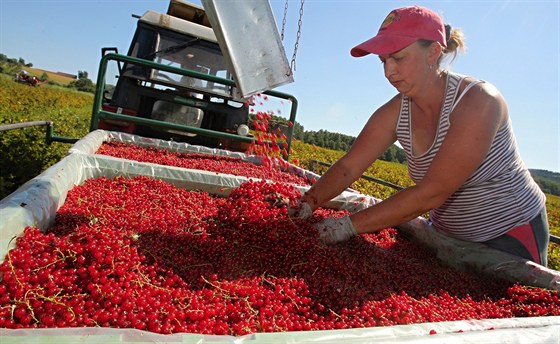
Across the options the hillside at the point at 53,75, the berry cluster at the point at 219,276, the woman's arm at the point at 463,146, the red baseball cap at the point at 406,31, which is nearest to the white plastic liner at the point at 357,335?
the berry cluster at the point at 219,276

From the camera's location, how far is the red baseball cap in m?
1.87

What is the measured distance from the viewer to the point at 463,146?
1.89 metres

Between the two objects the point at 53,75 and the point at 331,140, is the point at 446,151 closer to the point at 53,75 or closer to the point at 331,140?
the point at 331,140

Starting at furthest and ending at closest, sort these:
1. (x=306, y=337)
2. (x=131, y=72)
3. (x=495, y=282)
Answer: (x=131, y=72) → (x=495, y=282) → (x=306, y=337)

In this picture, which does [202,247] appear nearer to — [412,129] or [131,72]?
[412,129]

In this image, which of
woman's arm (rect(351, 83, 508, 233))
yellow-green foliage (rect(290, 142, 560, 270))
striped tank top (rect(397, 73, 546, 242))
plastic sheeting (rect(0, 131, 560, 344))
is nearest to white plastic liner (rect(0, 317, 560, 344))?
plastic sheeting (rect(0, 131, 560, 344))

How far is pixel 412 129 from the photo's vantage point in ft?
7.86

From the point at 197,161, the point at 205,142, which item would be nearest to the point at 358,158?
the point at 197,161

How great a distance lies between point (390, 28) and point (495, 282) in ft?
5.04

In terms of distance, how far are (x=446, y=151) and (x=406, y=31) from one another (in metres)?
0.65

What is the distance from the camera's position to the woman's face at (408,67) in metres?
1.92

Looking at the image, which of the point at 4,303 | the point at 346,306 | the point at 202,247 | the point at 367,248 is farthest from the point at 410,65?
the point at 4,303

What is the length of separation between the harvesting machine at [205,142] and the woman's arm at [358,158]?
0.50 meters

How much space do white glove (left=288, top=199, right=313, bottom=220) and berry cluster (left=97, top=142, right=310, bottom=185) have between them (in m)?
1.09
